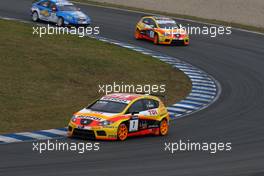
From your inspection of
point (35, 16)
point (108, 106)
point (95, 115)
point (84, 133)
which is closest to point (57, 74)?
point (108, 106)

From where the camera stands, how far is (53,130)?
26000 mm

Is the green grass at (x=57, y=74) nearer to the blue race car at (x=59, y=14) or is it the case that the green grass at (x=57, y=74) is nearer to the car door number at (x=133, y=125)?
the blue race car at (x=59, y=14)

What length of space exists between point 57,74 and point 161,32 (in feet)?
37.3

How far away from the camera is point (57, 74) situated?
116 feet

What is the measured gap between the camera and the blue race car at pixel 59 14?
46.3 meters

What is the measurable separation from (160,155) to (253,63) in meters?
20.8

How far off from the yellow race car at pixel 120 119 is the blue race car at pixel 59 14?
20272 mm

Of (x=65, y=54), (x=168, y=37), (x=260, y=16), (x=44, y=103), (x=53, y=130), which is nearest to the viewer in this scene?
(x=53, y=130)

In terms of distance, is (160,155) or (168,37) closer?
(160,155)

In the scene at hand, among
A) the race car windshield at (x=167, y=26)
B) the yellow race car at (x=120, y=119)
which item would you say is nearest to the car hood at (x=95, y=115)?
the yellow race car at (x=120, y=119)

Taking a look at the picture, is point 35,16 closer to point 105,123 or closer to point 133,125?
point 133,125

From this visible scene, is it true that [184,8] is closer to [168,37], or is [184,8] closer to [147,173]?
[168,37]

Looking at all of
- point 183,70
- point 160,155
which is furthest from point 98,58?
point 160,155

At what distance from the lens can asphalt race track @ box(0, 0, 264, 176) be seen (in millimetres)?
20109
